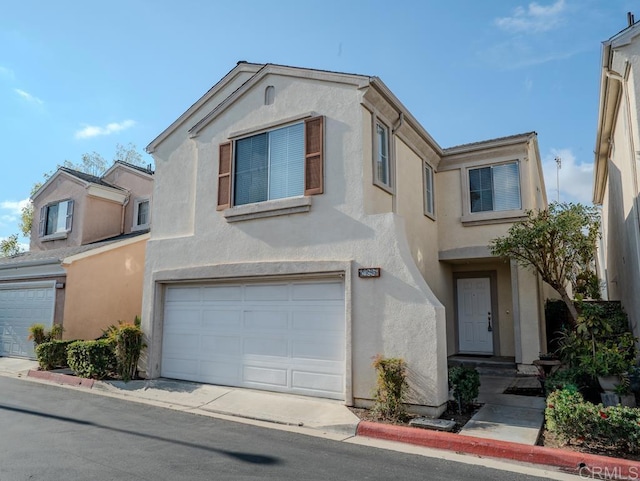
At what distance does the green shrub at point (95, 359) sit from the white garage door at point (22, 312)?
336cm

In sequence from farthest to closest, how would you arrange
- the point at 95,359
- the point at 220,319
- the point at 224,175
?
the point at 95,359, the point at 224,175, the point at 220,319

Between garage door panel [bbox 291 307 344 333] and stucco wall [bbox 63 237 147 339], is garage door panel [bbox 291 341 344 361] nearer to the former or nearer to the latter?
garage door panel [bbox 291 307 344 333]

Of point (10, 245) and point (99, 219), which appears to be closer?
point (99, 219)

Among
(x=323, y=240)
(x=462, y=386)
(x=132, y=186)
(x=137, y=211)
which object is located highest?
(x=132, y=186)

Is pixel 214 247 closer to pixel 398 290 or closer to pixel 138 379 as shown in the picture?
pixel 138 379

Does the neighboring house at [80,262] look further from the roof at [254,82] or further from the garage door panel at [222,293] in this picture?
the garage door panel at [222,293]

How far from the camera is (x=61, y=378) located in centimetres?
1134

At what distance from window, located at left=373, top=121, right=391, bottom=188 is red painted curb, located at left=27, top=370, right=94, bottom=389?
844 cm

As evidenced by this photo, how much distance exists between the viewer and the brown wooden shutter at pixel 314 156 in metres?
9.16

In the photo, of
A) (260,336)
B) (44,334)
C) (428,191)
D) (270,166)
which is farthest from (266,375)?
(44,334)

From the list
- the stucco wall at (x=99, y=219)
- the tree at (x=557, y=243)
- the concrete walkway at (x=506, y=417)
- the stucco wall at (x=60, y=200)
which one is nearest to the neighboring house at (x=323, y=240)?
the concrete walkway at (x=506, y=417)

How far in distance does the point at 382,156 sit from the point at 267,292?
12.9 feet

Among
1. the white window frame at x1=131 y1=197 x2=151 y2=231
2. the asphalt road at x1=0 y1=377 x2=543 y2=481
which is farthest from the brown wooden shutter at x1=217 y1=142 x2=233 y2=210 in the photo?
the white window frame at x1=131 y1=197 x2=151 y2=231

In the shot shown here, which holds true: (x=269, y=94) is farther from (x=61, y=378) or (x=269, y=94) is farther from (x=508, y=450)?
(x=61, y=378)
